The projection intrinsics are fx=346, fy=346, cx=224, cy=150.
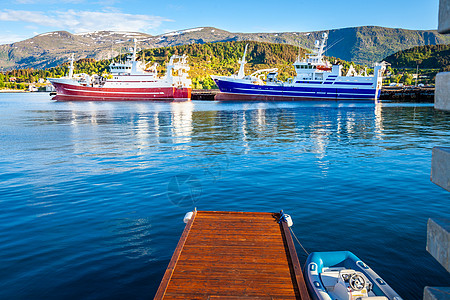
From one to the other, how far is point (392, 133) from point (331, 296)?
33.0 meters

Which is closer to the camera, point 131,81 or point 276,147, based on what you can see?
point 276,147

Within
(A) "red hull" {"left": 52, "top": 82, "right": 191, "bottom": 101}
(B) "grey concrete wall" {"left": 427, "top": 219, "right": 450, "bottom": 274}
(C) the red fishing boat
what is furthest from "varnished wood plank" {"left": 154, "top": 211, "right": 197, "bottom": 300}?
(C) the red fishing boat

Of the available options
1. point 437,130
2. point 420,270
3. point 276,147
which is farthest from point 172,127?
point 420,270

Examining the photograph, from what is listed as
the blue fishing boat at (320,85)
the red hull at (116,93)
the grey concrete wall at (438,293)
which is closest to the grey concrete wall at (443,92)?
the grey concrete wall at (438,293)

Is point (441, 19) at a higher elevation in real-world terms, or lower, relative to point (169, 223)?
higher

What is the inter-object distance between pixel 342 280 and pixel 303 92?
310ft

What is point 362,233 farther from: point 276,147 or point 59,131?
point 59,131

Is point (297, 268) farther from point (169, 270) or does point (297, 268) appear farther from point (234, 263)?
point (169, 270)

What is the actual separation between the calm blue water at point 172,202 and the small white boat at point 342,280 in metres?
1.45

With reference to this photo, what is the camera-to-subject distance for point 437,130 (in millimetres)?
37625

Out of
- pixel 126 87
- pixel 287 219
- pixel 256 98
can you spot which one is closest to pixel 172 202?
pixel 287 219

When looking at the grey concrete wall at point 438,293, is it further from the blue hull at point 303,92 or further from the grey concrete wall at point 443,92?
Answer: the blue hull at point 303,92

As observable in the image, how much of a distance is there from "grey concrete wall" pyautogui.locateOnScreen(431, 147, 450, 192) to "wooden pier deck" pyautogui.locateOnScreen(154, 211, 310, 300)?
414 cm

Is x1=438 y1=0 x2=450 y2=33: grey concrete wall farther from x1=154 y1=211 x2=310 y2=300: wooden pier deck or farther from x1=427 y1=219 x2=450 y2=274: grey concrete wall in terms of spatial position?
x1=154 y1=211 x2=310 y2=300: wooden pier deck
